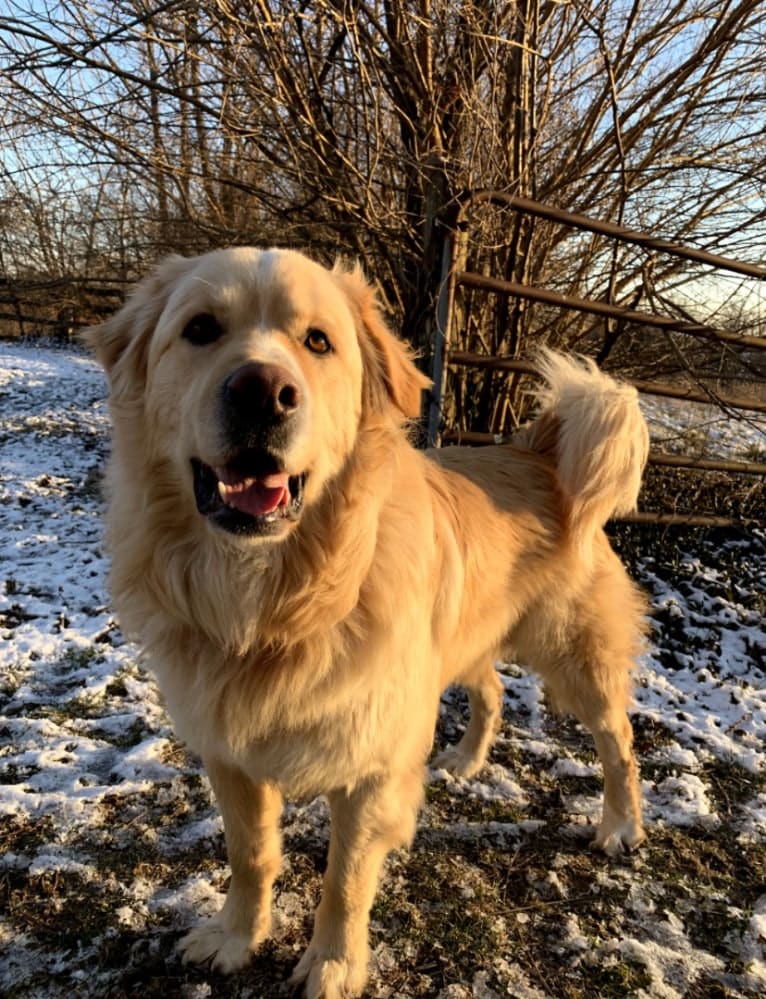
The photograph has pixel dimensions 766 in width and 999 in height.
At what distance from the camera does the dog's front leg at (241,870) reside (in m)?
1.93

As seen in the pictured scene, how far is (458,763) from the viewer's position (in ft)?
9.73

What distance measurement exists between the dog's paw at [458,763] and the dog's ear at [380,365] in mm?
1767

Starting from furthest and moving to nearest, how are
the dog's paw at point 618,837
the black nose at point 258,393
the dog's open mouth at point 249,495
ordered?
the dog's paw at point 618,837 → the dog's open mouth at point 249,495 → the black nose at point 258,393

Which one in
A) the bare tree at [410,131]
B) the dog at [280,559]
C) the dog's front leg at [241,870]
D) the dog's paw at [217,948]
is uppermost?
the bare tree at [410,131]

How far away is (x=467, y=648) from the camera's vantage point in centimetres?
244

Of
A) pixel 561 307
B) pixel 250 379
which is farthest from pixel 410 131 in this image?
pixel 250 379

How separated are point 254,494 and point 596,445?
1.59 meters

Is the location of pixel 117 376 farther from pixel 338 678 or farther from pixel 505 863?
pixel 505 863

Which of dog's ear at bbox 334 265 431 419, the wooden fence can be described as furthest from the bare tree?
dog's ear at bbox 334 265 431 419

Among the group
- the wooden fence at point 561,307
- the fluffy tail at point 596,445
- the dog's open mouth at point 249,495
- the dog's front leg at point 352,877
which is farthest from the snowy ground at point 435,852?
the wooden fence at point 561,307

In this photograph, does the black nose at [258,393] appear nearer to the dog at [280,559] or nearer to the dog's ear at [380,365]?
the dog at [280,559]

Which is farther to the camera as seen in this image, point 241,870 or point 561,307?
point 561,307

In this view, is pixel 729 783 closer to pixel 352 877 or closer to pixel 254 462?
pixel 352 877

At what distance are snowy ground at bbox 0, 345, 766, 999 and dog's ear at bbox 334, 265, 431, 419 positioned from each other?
1.73m
